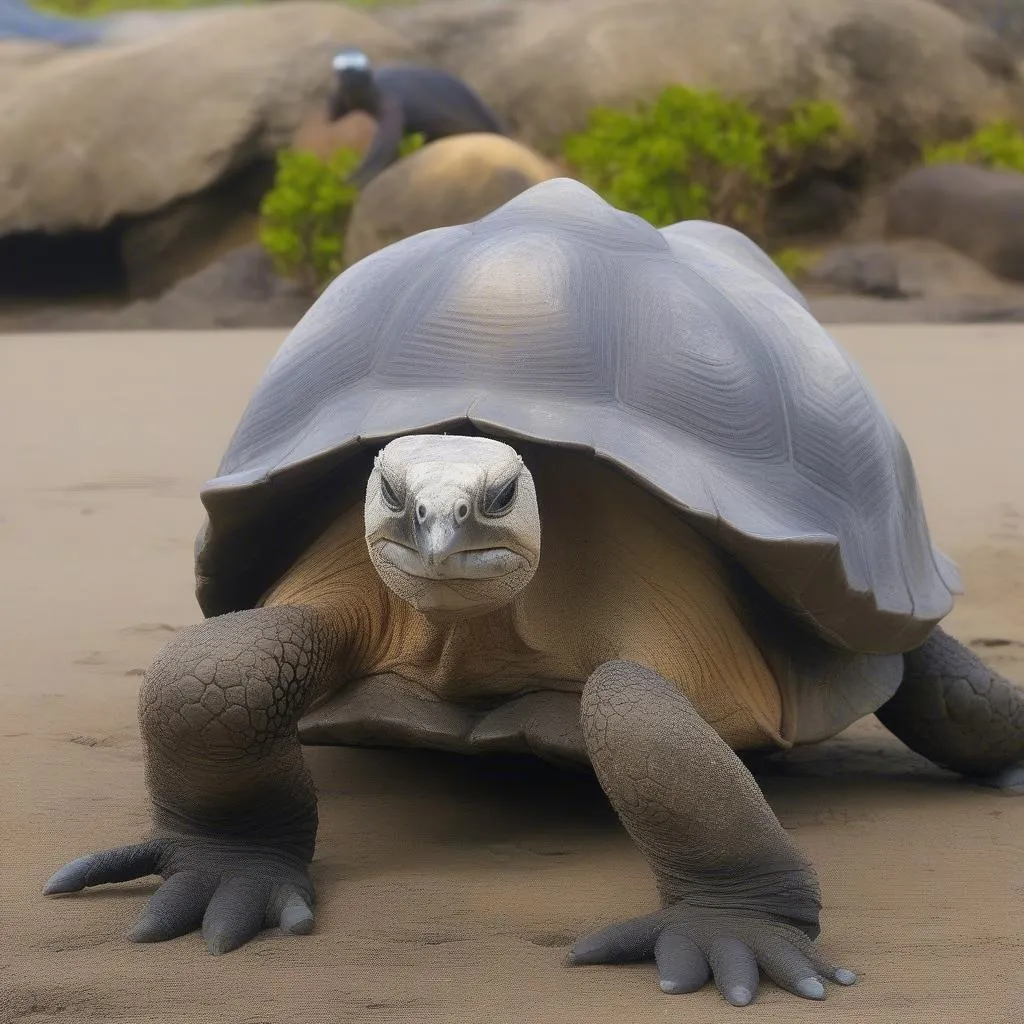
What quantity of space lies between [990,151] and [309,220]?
23.1ft

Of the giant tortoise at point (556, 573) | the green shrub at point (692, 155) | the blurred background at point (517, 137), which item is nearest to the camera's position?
the giant tortoise at point (556, 573)

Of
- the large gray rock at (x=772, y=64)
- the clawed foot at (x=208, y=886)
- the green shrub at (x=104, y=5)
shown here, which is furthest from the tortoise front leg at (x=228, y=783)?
the green shrub at (x=104, y=5)

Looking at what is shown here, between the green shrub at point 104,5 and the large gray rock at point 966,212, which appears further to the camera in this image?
the green shrub at point 104,5

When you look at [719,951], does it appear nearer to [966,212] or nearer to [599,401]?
[599,401]

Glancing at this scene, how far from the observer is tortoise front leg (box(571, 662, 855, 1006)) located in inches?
98.1

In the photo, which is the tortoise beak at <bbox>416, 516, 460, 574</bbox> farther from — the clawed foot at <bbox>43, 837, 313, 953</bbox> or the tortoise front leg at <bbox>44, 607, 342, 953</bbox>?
the clawed foot at <bbox>43, 837, 313, 953</bbox>

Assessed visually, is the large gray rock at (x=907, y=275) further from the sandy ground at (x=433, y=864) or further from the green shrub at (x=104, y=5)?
the green shrub at (x=104, y=5)

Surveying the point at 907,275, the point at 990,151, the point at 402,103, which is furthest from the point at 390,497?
the point at 990,151

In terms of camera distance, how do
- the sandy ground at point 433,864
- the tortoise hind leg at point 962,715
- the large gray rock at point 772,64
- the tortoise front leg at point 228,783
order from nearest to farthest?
the sandy ground at point 433,864, the tortoise front leg at point 228,783, the tortoise hind leg at point 962,715, the large gray rock at point 772,64

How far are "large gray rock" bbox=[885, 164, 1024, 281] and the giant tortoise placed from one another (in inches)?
505

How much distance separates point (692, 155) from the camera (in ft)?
53.7

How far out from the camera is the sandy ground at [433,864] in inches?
91.7

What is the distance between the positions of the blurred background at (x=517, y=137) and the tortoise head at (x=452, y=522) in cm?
1261

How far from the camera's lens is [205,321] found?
49.7ft
